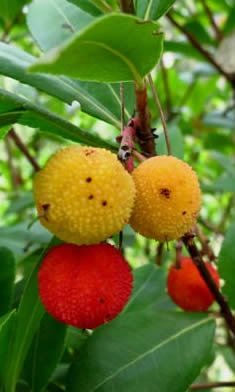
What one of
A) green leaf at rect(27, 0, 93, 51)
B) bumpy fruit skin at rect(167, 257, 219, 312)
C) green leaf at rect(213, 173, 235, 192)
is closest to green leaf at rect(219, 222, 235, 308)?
bumpy fruit skin at rect(167, 257, 219, 312)

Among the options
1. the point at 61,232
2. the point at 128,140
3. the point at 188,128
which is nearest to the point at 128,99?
the point at 128,140

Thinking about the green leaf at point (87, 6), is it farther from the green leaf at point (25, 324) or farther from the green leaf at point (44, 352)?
the green leaf at point (44, 352)

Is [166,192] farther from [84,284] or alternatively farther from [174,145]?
[174,145]

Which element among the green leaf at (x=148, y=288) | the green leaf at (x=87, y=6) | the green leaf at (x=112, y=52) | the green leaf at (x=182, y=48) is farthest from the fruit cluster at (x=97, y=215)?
the green leaf at (x=182, y=48)

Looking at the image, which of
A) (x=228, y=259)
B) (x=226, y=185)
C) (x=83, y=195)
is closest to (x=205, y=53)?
(x=226, y=185)

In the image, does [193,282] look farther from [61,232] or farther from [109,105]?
[61,232]

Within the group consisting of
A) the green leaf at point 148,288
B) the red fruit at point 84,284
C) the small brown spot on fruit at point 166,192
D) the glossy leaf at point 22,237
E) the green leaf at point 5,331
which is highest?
the small brown spot on fruit at point 166,192

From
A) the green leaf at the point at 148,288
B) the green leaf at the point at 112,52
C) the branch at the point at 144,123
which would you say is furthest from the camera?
the green leaf at the point at 148,288
